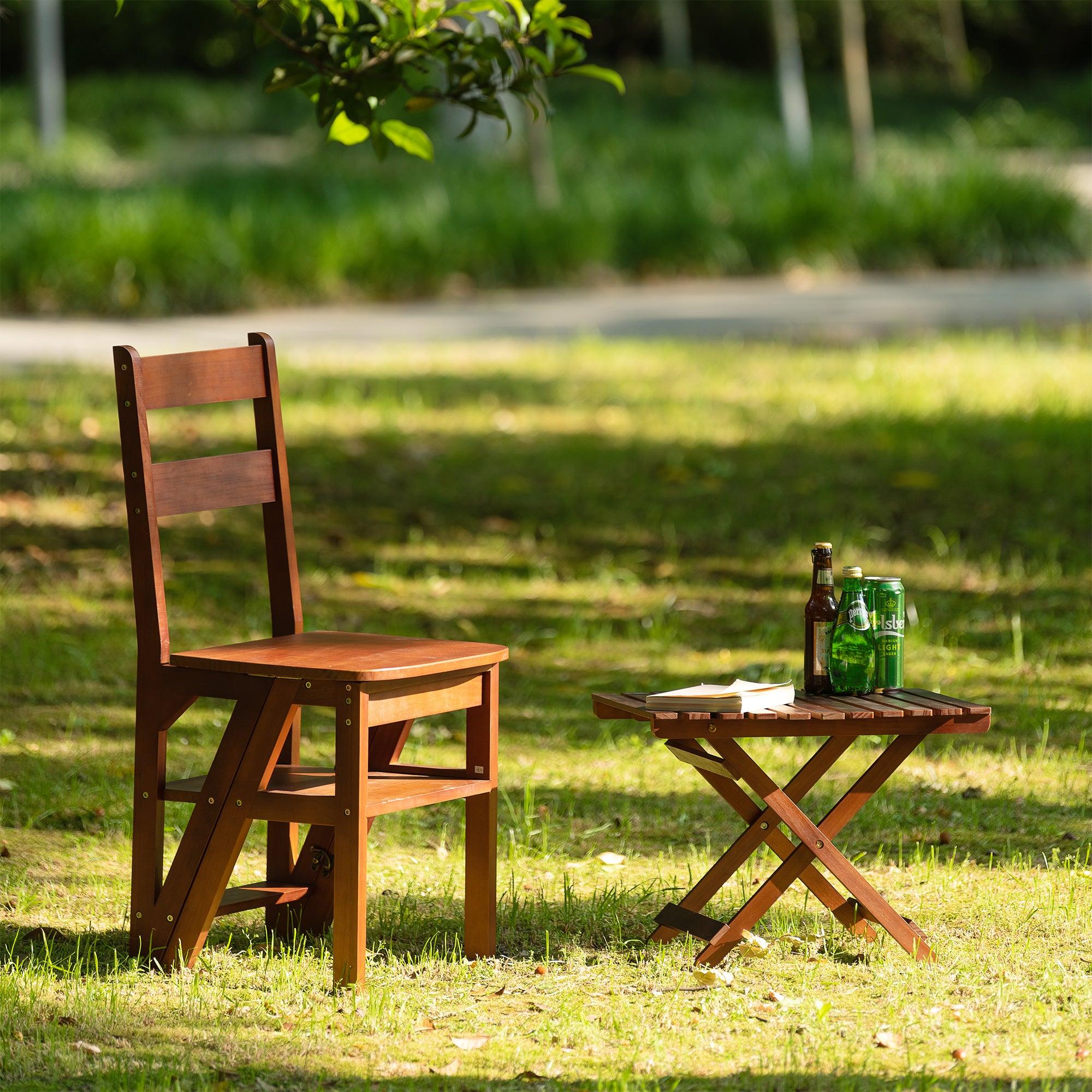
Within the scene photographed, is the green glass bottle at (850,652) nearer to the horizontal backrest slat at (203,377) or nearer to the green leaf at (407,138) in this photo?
the horizontal backrest slat at (203,377)

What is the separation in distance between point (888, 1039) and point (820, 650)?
91 cm

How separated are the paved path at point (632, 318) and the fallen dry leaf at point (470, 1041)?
8519 millimetres

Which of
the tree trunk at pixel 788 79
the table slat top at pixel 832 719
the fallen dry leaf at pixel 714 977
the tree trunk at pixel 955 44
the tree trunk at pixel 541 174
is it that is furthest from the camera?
the tree trunk at pixel 955 44

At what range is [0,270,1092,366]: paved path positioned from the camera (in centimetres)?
1274

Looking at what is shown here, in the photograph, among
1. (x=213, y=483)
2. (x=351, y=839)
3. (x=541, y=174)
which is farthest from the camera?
(x=541, y=174)

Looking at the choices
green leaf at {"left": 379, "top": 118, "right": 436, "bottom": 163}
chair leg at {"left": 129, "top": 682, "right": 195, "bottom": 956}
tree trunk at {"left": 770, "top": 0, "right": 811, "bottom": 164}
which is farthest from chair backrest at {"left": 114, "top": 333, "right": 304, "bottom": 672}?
tree trunk at {"left": 770, "top": 0, "right": 811, "bottom": 164}

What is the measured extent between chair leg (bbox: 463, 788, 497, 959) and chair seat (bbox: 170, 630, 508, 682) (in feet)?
1.14

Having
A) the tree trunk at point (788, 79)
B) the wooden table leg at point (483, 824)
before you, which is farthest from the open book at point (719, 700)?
the tree trunk at point (788, 79)

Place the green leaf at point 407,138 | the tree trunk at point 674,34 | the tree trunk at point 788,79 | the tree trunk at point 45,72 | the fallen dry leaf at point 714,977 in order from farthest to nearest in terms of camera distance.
Result: 1. the tree trunk at point 674,34
2. the tree trunk at point 45,72
3. the tree trunk at point 788,79
4. the green leaf at point 407,138
5. the fallen dry leaf at point 714,977

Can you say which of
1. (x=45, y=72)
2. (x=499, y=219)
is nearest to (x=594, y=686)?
(x=499, y=219)

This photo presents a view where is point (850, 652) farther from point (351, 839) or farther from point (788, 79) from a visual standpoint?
point (788, 79)

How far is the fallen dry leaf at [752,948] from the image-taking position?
4.25 m

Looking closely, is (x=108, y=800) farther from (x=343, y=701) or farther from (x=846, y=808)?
(x=846, y=808)

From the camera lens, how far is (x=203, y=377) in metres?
4.26
